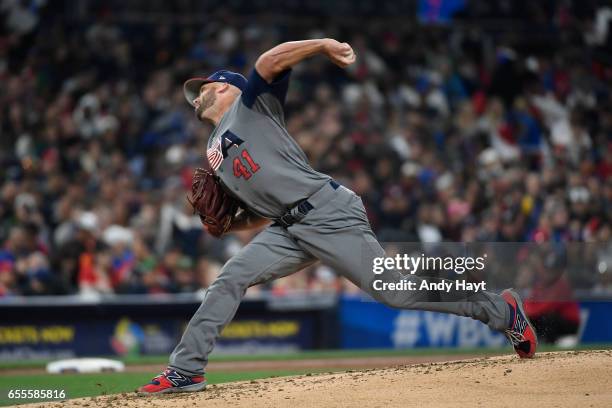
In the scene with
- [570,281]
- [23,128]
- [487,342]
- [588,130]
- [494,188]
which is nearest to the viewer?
[570,281]

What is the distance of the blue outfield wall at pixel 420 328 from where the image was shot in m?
12.6

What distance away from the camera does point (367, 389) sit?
19.5ft

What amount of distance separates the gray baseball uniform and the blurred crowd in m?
5.35

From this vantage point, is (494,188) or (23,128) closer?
(23,128)

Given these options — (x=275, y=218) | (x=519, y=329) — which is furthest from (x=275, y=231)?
(x=519, y=329)

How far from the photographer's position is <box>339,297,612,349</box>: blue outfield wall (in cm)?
1258

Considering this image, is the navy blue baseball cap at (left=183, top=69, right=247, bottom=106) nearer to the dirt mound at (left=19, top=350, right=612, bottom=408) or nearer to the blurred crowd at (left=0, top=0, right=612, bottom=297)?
the dirt mound at (left=19, top=350, right=612, bottom=408)

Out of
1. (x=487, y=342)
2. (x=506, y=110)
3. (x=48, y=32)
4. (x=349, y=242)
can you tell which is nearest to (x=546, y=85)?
(x=506, y=110)

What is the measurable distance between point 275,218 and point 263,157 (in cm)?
40

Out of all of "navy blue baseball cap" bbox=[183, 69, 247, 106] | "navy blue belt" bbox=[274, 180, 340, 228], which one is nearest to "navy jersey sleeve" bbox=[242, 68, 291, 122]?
"navy blue baseball cap" bbox=[183, 69, 247, 106]

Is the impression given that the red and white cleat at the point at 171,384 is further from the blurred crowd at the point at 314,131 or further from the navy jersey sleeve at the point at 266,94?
the blurred crowd at the point at 314,131

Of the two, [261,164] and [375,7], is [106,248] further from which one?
[375,7]

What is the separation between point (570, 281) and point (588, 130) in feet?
24.5

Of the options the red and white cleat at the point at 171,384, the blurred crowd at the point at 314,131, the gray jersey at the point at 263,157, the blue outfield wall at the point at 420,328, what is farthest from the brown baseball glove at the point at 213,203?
the blue outfield wall at the point at 420,328
